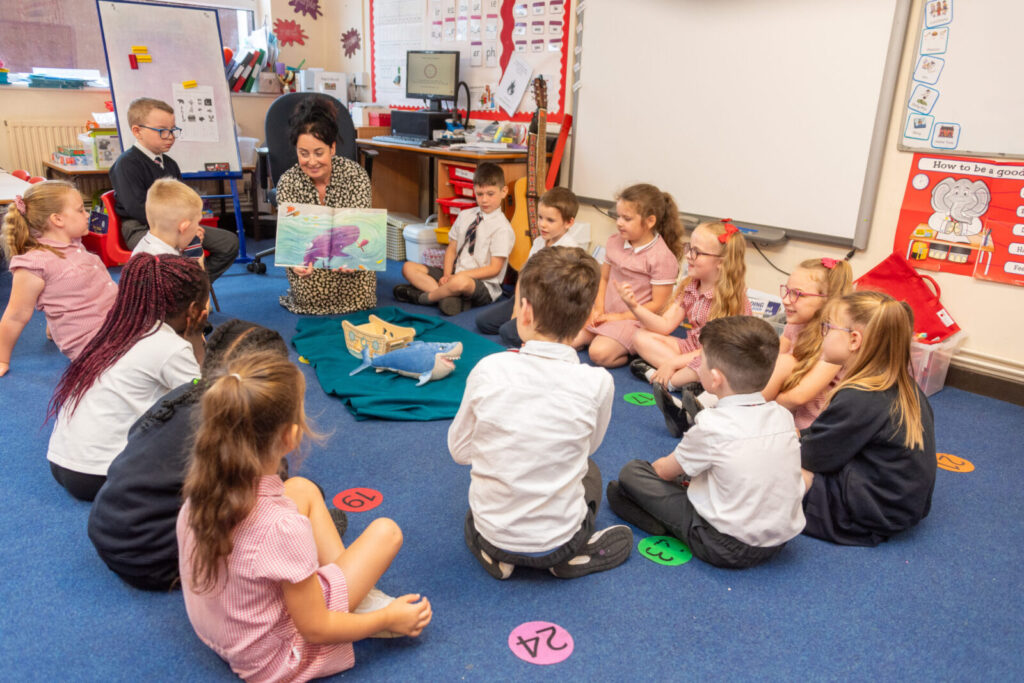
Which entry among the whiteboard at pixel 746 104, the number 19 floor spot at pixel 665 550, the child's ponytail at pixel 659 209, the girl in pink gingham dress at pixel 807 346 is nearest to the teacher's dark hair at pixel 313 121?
the child's ponytail at pixel 659 209

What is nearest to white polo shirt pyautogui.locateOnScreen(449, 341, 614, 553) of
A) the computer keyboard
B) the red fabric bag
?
the red fabric bag

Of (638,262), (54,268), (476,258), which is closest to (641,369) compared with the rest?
(638,262)

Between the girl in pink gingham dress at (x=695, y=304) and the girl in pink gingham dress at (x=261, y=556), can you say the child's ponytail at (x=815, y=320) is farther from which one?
the girl in pink gingham dress at (x=261, y=556)

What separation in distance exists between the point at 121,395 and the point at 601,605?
125 centimetres

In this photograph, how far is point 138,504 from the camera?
1443 mm

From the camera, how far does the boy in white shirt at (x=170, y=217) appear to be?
8.56 feet

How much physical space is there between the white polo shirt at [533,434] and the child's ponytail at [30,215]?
1919mm

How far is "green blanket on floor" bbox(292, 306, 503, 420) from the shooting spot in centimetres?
256

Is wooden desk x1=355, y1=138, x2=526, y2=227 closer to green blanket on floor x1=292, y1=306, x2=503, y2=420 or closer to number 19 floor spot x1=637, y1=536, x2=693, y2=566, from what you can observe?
green blanket on floor x1=292, y1=306, x2=503, y2=420

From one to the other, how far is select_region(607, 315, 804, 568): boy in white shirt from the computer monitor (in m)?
3.71

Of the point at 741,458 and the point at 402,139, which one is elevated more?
the point at 402,139

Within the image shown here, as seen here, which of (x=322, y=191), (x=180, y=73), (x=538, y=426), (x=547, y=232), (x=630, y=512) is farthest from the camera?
(x=180, y=73)

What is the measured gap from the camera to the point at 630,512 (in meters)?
1.95

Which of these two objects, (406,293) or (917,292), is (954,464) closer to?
(917,292)
